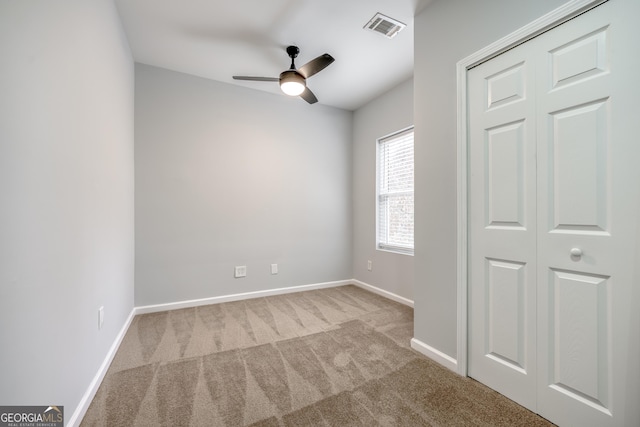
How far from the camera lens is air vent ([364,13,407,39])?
2.16 m

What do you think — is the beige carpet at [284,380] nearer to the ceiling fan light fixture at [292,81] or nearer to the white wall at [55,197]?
the white wall at [55,197]

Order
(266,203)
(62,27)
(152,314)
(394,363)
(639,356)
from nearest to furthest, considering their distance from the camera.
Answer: (639,356) → (62,27) → (394,363) → (152,314) → (266,203)

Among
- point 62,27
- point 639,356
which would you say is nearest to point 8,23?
point 62,27

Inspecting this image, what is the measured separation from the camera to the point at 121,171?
2.25 metres

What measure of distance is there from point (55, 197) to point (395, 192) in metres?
3.13

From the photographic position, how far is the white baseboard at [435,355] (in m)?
1.79

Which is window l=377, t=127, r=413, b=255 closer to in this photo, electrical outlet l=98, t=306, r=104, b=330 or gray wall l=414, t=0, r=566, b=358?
gray wall l=414, t=0, r=566, b=358

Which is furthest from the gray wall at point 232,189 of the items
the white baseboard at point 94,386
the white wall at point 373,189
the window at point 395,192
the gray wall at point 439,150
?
the gray wall at point 439,150

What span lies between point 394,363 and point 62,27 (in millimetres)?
2692

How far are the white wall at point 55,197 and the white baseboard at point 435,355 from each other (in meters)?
2.14

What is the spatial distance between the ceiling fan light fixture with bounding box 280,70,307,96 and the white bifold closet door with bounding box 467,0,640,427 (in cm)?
141

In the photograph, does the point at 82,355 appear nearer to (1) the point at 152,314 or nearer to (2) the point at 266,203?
(1) the point at 152,314

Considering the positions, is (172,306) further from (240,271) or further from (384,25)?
(384,25)

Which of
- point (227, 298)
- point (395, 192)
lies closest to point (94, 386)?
point (227, 298)
